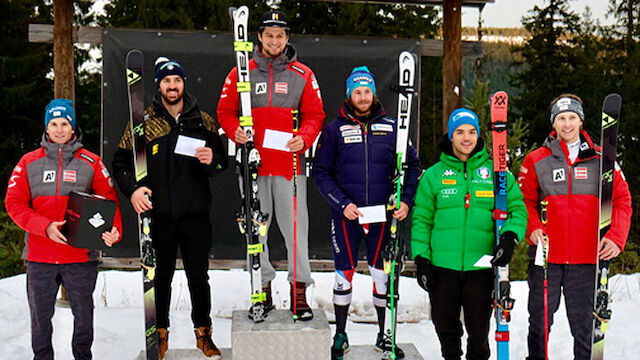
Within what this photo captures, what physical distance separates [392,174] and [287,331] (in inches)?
47.5

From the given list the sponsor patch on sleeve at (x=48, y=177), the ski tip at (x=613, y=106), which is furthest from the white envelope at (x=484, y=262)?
the sponsor patch on sleeve at (x=48, y=177)

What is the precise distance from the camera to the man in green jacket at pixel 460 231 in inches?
132

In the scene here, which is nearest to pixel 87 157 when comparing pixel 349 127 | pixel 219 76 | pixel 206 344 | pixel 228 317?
pixel 206 344

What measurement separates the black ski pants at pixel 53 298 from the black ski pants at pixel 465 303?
214 centimetres

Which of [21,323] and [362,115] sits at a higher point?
[362,115]

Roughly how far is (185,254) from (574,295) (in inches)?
99.0

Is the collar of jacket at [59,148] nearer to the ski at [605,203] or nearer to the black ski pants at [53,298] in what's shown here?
the black ski pants at [53,298]

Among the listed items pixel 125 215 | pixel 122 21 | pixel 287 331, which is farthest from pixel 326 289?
pixel 122 21

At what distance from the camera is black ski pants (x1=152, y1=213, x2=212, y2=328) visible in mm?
3756

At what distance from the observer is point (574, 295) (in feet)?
11.9

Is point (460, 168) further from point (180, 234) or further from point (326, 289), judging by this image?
point (326, 289)

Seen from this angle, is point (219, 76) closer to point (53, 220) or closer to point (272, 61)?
point (272, 61)

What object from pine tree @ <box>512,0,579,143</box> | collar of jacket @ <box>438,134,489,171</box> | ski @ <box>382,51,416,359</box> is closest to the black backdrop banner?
ski @ <box>382,51,416,359</box>

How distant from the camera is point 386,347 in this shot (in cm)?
379
